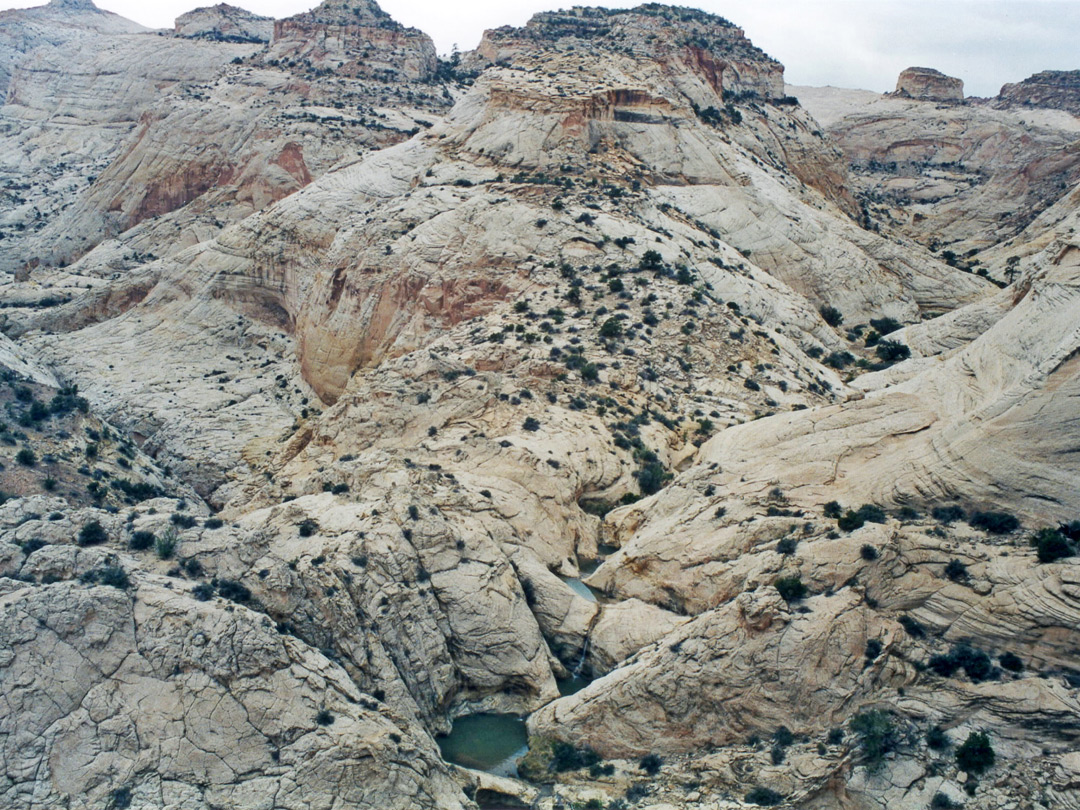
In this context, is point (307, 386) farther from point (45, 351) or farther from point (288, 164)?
point (288, 164)

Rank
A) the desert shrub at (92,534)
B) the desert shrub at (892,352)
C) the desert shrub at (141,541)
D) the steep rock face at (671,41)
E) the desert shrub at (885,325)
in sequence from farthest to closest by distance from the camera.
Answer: the steep rock face at (671,41) → the desert shrub at (885,325) → the desert shrub at (892,352) → the desert shrub at (141,541) → the desert shrub at (92,534)

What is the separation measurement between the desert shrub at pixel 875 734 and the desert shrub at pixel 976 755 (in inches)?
58.5

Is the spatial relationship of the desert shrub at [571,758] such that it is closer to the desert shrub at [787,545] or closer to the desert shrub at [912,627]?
the desert shrub at [787,545]

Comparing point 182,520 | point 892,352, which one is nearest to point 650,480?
point 182,520

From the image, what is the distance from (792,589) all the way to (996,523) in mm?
5281

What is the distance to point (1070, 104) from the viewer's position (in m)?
110

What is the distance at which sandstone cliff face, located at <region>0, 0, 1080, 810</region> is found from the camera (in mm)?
22922

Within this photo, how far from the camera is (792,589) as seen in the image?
1019 inches

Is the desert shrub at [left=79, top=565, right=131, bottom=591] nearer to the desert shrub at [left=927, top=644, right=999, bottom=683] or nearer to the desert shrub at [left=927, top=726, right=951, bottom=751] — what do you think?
the desert shrub at [left=927, top=726, right=951, bottom=751]

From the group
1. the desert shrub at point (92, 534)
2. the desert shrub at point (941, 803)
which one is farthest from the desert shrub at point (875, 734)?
the desert shrub at point (92, 534)

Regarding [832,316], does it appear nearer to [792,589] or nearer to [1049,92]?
[792,589]

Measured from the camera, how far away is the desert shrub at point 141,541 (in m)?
26.5

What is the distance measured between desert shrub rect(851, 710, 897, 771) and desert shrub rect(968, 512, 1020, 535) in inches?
216

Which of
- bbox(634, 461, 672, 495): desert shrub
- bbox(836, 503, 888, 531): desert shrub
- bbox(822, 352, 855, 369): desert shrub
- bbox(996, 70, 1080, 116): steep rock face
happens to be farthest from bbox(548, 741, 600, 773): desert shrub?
bbox(996, 70, 1080, 116): steep rock face
